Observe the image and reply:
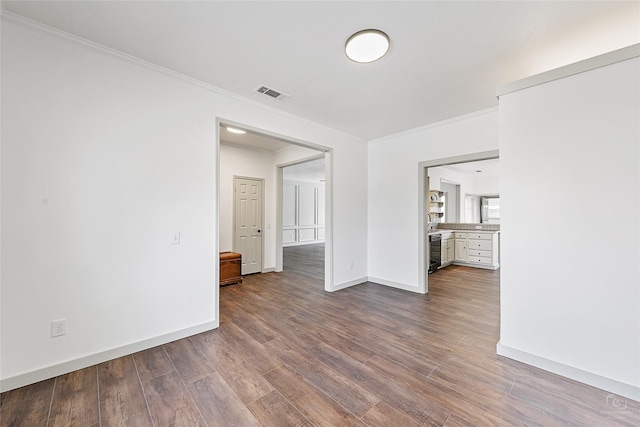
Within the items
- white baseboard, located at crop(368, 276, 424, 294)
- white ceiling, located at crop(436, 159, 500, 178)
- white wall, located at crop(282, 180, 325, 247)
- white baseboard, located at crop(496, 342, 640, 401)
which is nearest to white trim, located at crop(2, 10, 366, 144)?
white baseboard, located at crop(368, 276, 424, 294)

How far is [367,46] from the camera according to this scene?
2.10 m

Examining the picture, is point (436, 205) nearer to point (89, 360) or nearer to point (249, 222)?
point (249, 222)

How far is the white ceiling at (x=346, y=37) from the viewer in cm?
175

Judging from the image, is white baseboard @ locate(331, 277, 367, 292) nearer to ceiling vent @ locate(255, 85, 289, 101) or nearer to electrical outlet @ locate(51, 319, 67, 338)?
ceiling vent @ locate(255, 85, 289, 101)

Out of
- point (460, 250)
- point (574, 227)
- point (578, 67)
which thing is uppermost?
point (578, 67)

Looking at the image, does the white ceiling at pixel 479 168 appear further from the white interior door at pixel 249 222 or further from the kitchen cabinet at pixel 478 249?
the white interior door at pixel 249 222

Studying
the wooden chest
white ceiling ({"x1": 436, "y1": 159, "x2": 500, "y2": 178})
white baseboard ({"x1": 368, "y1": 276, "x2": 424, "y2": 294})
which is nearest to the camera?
white baseboard ({"x1": 368, "y1": 276, "x2": 424, "y2": 294})

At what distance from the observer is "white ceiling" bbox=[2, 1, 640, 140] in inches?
68.7

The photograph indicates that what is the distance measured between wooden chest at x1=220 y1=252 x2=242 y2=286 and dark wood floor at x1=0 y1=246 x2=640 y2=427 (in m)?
1.55

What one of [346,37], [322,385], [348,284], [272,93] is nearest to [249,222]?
[348,284]

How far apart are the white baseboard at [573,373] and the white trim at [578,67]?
2356 mm

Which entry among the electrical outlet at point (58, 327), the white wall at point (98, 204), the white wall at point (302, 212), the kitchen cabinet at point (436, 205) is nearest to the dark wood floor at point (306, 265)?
the white wall at point (302, 212)

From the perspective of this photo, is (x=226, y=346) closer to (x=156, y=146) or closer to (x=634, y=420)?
(x=156, y=146)

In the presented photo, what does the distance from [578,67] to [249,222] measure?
5.25 m
